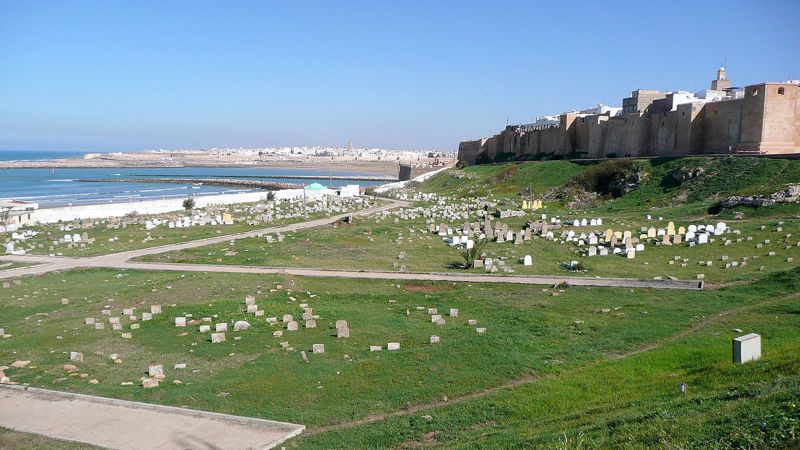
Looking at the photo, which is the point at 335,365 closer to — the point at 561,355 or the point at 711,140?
the point at 561,355

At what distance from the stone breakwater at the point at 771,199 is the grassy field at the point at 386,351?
53.4 ft

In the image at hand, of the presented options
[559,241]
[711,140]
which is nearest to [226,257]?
[559,241]

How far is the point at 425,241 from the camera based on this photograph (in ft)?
115

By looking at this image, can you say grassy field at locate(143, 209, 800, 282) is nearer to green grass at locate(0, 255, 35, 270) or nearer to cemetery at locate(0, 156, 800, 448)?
cemetery at locate(0, 156, 800, 448)

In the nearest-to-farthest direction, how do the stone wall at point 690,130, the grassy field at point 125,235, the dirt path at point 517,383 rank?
the dirt path at point 517,383
the grassy field at point 125,235
the stone wall at point 690,130

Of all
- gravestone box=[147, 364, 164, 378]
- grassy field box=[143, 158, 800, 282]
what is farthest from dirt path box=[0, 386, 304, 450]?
grassy field box=[143, 158, 800, 282]

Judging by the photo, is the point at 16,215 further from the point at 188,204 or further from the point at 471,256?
the point at 471,256

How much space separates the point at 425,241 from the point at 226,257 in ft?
36.4

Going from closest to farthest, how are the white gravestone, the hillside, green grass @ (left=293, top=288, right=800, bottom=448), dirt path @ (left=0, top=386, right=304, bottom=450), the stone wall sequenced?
green grass @ (left=293, top=288, right=800, bottom=448), dirt path @ (left=0, top=386, right=304, bottom=450), the white gravestone, the hillside, the stone wall

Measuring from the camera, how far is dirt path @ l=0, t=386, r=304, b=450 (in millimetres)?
10266

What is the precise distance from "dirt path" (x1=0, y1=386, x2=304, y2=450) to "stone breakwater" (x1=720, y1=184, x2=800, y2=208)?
105 feet

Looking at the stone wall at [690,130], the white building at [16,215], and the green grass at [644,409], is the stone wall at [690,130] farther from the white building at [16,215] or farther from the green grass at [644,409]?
the white building at [16,215]

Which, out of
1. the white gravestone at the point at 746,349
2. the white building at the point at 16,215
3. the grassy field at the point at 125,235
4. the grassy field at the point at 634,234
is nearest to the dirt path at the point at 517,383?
the white gravestone at the point at 746,349

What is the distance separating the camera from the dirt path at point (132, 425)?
10.3 metres
